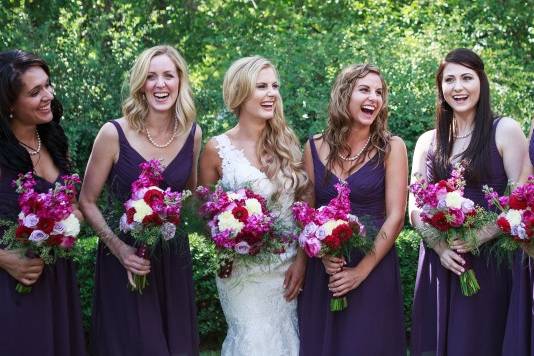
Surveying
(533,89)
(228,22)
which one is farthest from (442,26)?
(228,22)

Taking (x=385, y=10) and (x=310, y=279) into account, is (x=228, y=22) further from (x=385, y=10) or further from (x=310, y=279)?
(x=310, y=279)

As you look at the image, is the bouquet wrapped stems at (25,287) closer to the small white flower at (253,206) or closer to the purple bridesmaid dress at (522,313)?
the small white flower at (253,206)

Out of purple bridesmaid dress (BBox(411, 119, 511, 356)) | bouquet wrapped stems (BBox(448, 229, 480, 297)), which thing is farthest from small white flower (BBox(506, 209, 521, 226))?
bouquet wrapped stems (BBox(448, 229, 480, 297))

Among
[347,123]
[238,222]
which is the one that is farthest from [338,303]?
[347,123]

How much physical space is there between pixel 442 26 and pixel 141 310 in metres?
7.80

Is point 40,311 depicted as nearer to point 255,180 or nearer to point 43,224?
point 43,224

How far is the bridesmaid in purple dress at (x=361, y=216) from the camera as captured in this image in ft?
19.7

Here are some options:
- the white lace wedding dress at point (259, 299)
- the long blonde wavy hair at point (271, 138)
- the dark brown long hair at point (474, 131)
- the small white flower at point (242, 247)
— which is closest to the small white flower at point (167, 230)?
the small white flower at point (242, 247)

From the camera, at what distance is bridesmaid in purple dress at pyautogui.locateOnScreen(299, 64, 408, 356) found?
6.02 metres

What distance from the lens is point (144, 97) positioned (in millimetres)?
6461

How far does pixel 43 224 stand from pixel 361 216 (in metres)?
2.19

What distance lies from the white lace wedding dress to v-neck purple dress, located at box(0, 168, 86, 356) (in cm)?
116

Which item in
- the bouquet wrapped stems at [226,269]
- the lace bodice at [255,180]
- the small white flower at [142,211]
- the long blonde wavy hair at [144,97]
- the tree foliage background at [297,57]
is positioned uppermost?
the tree foliage background at [297,57]

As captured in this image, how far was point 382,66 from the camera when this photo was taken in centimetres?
1065
